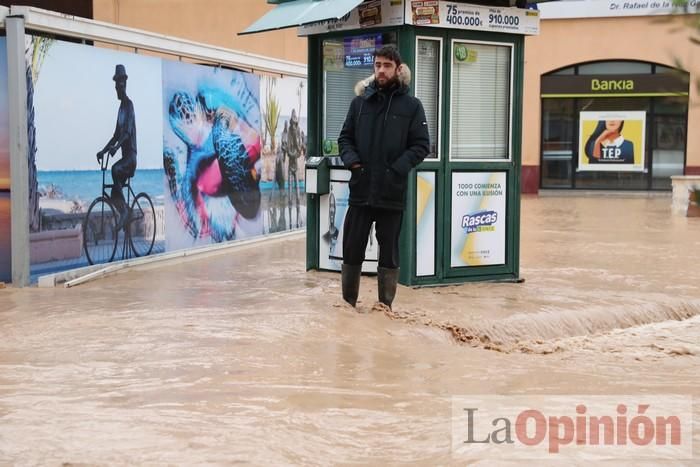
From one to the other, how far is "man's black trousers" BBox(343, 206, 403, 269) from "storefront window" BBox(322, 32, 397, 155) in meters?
2.40

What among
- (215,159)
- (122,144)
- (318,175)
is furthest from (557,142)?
(122,144)

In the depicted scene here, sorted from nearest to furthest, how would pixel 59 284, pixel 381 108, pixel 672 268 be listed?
pixel 381 108
pixel 59 284
pixel 672 268

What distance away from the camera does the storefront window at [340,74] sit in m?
9.16

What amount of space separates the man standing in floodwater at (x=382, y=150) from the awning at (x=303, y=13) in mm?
1118

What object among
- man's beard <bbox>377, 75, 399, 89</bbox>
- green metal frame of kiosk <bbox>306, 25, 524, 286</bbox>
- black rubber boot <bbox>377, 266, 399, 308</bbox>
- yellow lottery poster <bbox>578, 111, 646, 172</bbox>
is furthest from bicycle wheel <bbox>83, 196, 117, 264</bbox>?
yellow lottery poster <bbox>578, 111, 646, 172</bbox>

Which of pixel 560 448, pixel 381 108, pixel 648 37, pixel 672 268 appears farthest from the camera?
pixel 648 37

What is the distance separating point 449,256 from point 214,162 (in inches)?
147

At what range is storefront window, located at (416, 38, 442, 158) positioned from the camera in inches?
349

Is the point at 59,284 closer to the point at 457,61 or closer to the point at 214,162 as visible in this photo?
the point at 214,162

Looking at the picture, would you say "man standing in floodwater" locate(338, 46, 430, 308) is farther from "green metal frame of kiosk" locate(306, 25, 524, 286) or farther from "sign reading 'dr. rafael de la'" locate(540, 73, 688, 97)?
"sign reading 'dr. rafael de la'" locate(540, 73, 688, 97)

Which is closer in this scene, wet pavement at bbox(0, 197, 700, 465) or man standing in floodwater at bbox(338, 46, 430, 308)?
wet pavement at bbox(0, 197, 700, 465)

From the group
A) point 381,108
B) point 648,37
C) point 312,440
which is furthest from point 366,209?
point 648,37

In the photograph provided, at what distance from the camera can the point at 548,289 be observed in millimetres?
9039

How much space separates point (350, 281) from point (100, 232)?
325 centimetres
